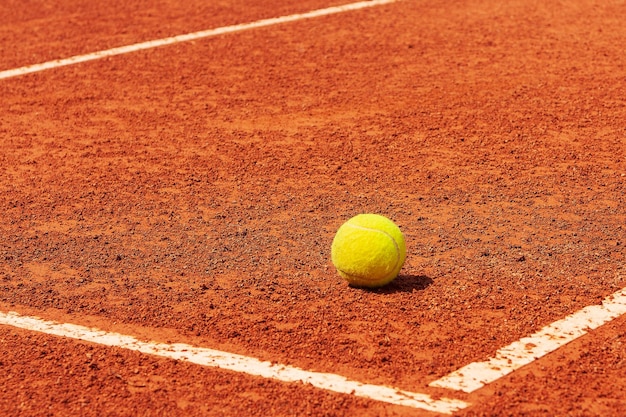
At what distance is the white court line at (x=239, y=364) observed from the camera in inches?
162

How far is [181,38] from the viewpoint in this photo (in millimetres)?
10320

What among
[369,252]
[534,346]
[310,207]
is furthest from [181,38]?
[534,346]

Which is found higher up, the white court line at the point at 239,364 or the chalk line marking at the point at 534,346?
the white court line at the point at 239,364

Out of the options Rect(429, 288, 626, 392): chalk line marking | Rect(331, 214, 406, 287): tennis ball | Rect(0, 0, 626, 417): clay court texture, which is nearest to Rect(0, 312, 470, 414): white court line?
Rect(0, 0, 626, 417): clay court texture

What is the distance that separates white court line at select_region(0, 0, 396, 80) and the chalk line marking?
6510 millimetres

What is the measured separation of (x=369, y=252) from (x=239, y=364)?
41.1 inches

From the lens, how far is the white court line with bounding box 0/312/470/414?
4105mm

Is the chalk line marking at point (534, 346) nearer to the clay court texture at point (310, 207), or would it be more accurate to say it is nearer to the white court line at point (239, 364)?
the clay court texture at point (310, 207)

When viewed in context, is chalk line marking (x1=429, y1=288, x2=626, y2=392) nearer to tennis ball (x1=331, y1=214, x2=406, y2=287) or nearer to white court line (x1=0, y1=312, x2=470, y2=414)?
white court line (x1=0, y1=312, x2=470, y2=414)

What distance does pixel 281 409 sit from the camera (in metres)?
4.05

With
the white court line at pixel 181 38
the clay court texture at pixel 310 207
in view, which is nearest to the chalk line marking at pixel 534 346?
→ the clay court texture at pixel 310 207

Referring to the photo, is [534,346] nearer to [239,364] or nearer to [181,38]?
[239,364]

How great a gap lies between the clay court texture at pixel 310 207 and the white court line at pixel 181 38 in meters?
0.05

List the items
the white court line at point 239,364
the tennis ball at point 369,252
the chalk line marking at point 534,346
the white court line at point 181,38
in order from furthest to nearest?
the white court line at point 181,38
the tennis ball at point 369,252
the chalk line marking at point 534,346
the white court line at point 239,364
